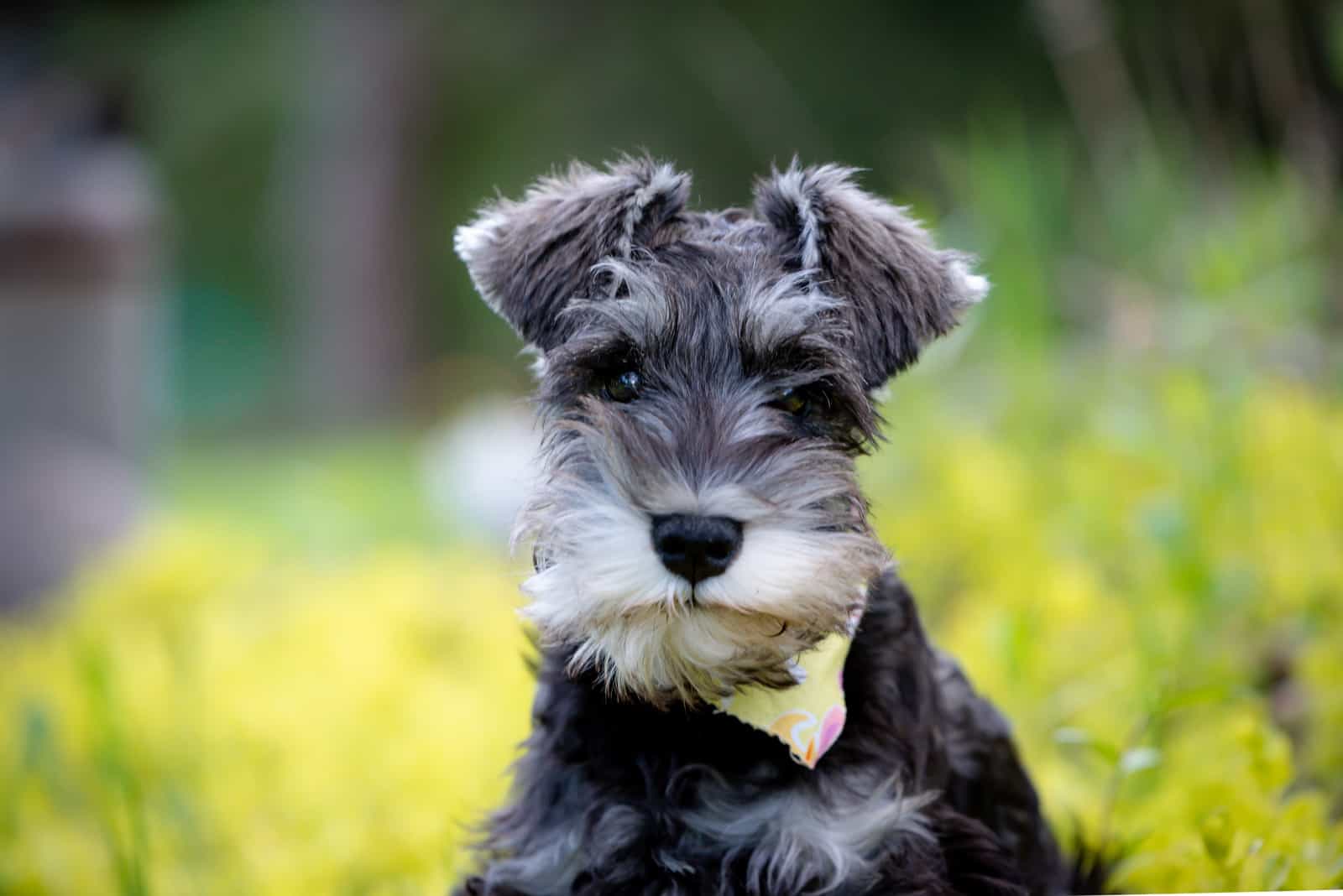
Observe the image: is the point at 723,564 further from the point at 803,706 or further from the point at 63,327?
the point at 63,327

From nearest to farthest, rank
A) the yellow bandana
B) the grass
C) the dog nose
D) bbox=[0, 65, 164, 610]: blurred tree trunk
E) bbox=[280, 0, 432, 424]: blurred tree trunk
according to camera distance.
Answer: the dog nose, the yellow bandana, the grass, bbox=[0, 65, 164, 610]: blurred tree trunk, bbox=[280, 0, 432, 424]: blurred tree trunk

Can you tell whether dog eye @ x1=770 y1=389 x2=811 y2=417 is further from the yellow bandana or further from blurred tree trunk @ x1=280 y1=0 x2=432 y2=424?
blurred tree trunk @ x1=280 y1=0 x2=432 y2=424

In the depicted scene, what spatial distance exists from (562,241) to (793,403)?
57 cm

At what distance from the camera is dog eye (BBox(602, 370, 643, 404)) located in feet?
8.73

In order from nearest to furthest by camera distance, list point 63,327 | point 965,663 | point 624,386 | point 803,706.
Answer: point 803,706, point 624,386, point 965,663, point 63,327

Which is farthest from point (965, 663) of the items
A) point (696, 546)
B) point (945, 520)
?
point (696, 546)

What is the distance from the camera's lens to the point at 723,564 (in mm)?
2238

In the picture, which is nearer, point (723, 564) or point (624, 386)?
point (723, 564)

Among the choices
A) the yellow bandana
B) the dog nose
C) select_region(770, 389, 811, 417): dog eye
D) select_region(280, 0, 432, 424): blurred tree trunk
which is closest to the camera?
the dog nose

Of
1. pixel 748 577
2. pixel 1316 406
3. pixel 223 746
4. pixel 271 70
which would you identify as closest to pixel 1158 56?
pixel 1316 406

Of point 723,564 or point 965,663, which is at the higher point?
point 723,564

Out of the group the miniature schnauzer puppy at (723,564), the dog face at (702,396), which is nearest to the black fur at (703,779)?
the miniature schnauzer puppy at (723,564)

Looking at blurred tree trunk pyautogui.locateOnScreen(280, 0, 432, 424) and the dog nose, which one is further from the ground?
blurred tree trunk pyautogui.locateOnScreen(280, 0, 432, 424)

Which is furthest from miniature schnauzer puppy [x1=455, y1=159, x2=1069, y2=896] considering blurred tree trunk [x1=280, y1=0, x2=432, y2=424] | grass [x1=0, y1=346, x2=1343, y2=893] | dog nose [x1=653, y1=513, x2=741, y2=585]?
blurred tree trunk [x1=280, y1=0, x2=432, y2=424]
